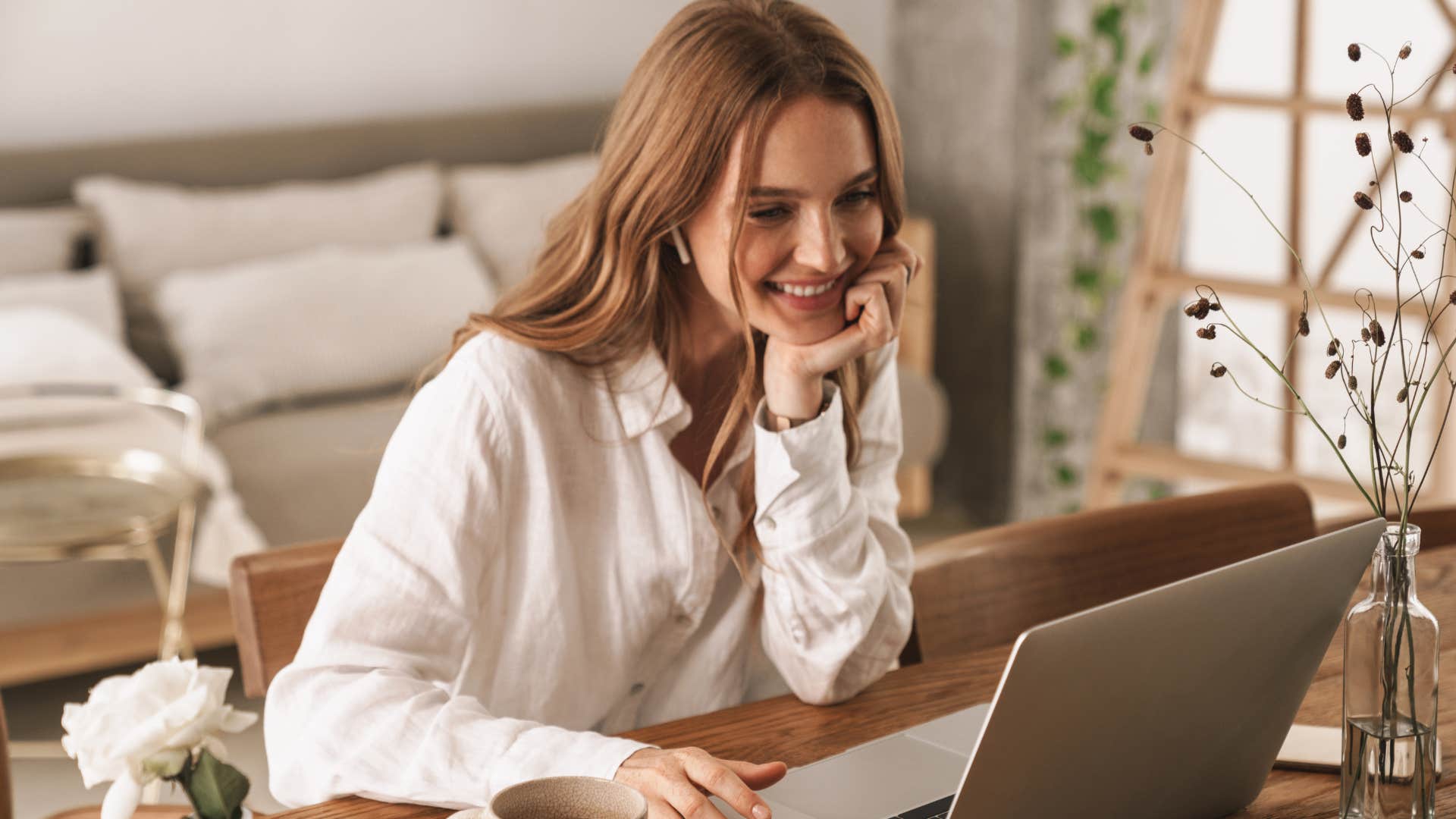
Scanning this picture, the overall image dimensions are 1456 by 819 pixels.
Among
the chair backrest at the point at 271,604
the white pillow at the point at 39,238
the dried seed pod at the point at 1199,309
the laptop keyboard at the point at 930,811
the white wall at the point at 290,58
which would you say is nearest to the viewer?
the dried seed pod at the point at 1199,309

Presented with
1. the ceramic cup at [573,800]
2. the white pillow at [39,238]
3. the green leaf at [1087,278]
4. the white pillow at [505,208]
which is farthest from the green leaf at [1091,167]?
the ceramic cup at [573,800]

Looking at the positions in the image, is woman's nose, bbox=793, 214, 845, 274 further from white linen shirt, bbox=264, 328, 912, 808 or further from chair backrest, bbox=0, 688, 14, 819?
chair backrest, bbox=0, 688, 14, 819

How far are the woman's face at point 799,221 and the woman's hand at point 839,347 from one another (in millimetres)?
16

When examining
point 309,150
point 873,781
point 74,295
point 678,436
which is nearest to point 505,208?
point 309,150

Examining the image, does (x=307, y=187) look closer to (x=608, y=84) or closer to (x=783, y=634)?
(x=608, y=84)

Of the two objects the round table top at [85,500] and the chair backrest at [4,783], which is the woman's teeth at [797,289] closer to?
the chair backrest at [4,783]

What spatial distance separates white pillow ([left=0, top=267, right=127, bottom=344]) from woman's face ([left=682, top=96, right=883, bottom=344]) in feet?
7.24

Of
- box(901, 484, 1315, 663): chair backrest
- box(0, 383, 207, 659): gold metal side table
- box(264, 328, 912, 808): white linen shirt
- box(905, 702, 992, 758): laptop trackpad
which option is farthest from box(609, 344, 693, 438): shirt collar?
box(0, 383, 207, 659): gold metal side table

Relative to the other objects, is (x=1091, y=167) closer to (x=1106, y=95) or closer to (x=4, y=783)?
(x=1106, y=95)

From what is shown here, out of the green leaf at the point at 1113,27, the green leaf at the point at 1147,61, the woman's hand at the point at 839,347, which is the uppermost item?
the green leaf at the point at 1113,27

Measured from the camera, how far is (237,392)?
3.26m

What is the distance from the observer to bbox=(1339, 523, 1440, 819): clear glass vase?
935 millimetres

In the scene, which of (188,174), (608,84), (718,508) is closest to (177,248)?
(188,174)

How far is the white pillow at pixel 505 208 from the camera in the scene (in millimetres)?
3826
